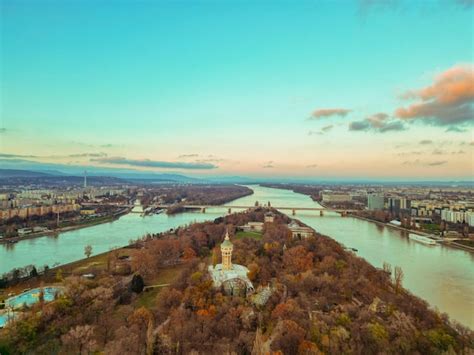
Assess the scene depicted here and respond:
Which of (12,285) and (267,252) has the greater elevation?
(267,252)

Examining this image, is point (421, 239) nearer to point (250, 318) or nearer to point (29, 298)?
point (250, 318)

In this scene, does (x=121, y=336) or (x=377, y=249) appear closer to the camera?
(x=121, y=336)

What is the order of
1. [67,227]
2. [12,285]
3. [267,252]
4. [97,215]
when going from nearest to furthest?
[12,285] < [267,252] < [67,227] < [97,215]

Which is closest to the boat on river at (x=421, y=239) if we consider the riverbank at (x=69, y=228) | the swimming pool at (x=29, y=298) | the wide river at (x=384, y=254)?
the wide river at (x=384, y=254)

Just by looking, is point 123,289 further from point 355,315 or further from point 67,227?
point 67,227

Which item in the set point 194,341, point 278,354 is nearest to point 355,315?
point 278,354

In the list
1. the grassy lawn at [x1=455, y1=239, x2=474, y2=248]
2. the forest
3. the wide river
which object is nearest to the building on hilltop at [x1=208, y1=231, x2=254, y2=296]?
the forest

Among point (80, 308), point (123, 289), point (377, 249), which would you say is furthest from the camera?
point (377, 249)
